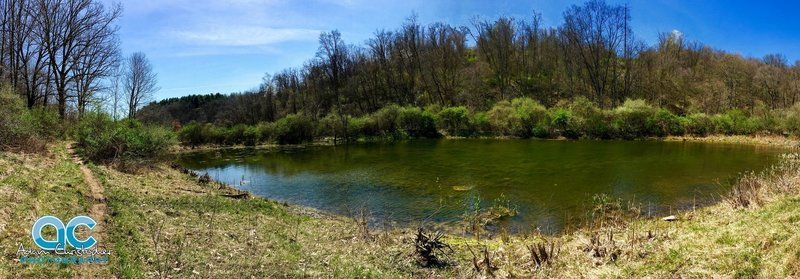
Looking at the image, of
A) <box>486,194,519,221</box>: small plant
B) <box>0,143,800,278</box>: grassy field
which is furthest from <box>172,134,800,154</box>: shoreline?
<box>0,143,800,278</box>: grassy field

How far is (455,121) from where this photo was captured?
56812 millimetres

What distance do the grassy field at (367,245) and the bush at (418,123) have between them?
148ft

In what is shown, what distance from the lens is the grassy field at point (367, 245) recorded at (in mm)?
6699

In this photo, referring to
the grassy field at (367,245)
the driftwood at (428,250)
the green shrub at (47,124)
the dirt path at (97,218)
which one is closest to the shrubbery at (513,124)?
the green shrub at (47,124)

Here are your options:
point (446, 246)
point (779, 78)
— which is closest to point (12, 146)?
point (446, 246)

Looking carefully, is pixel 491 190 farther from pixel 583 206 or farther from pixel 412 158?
pixel 412 158

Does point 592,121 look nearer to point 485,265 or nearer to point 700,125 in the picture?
point 700,125

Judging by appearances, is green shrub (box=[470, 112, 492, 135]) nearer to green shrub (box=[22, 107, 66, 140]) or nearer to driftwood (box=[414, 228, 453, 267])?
green shrub (box=[22, 107, 66, 140])

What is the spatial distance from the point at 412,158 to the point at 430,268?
24.0 meters

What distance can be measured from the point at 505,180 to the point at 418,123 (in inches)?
1487

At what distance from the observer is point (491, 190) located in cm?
1814

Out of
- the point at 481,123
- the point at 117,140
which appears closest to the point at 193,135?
the point at 117,140

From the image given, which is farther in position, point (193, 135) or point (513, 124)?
point (193, 135)

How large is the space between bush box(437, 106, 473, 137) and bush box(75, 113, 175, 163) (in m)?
36.4
